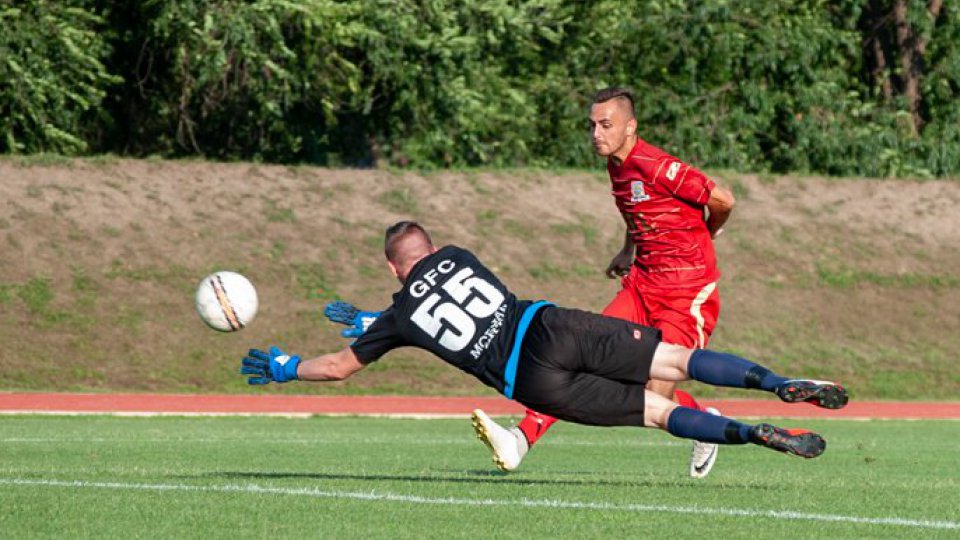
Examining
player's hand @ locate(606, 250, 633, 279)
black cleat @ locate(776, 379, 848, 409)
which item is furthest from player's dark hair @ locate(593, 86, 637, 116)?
black cleat @ locate(776, 379, 848, 409)

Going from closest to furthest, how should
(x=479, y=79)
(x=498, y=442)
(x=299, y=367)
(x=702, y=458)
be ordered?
(x=299, y=367)
(x=498, y=442)
(x=702, y=458)
(x=479, y=79)

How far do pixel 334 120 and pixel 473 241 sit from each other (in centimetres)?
468

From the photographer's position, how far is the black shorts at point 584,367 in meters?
8.66

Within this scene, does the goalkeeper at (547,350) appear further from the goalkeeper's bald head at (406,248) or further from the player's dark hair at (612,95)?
the player's dark hair at (612,95)

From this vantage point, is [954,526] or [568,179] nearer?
[954,526]

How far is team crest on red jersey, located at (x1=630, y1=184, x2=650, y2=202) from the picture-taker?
10414 millimetres

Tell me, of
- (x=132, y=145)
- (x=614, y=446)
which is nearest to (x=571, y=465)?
(x=614, y=446)

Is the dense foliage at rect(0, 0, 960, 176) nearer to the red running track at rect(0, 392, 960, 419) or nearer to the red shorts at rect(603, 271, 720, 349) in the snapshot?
the red running track at rect(0, 392, 960, 419)

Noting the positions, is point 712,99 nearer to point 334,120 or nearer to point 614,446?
point 334,120

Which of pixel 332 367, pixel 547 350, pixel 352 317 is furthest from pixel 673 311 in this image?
pixel 332 367

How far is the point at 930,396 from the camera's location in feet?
89.7

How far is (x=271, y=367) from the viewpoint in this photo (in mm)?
9250

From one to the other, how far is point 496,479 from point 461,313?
6.14ft

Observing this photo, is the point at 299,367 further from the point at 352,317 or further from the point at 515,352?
the point at 515,352
